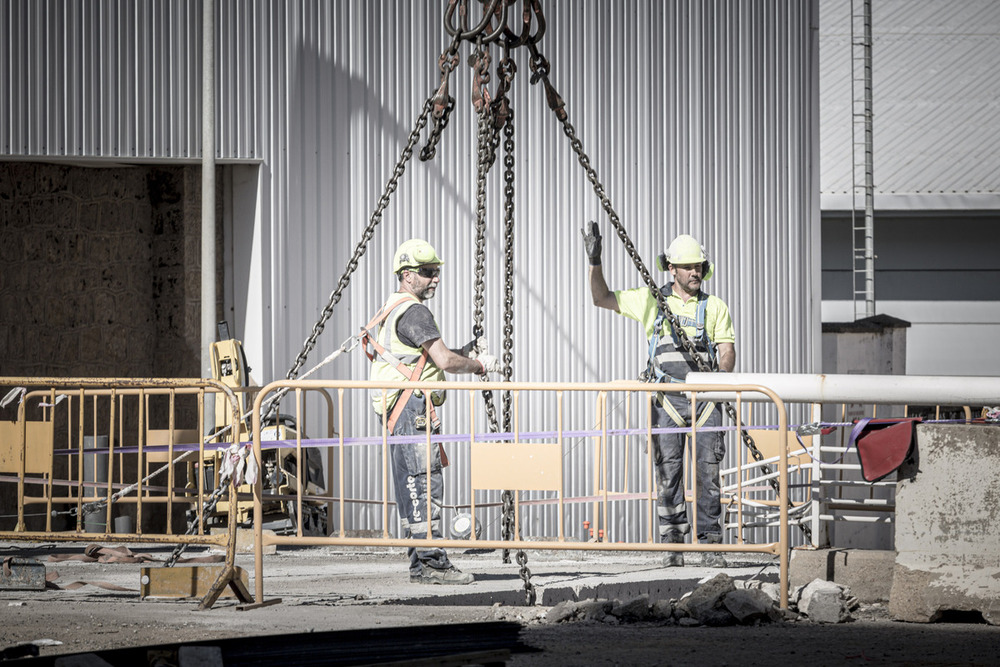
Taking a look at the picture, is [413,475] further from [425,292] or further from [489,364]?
[425,292]

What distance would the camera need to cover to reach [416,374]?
8266 millimetres

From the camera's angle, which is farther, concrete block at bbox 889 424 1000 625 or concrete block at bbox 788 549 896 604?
concrete block at bbox 788 549 896 604

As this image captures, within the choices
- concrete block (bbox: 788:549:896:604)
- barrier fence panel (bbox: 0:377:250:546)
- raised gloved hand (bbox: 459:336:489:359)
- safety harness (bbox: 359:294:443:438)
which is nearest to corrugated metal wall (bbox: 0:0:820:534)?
barrier fence panel (bbox: 0:377:250:546)

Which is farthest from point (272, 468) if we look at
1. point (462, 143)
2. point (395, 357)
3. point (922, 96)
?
point (922, 96)

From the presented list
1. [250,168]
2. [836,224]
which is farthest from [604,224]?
[836,224]

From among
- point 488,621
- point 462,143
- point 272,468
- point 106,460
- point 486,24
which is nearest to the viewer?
point 488,621

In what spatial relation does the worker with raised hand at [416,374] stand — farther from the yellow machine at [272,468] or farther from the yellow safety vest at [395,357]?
the yellow machine at [272,468]

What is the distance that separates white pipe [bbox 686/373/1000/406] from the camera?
6.89m

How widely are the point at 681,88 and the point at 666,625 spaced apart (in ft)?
21.9

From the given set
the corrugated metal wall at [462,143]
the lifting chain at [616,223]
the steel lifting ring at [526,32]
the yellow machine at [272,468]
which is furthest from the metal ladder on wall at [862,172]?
the steel lifting ring at [526,32]

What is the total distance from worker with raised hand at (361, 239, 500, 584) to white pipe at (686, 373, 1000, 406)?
5.41 feet

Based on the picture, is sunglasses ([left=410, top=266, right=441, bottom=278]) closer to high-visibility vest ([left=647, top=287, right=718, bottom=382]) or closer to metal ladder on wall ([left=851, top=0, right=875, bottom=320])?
high-visibility vest ([left=647, top=287, right=718, bottom=382])

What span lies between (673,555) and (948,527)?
9.63ft

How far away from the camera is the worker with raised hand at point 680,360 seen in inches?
363
